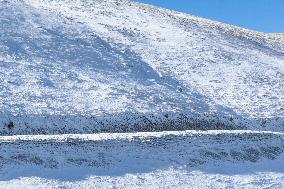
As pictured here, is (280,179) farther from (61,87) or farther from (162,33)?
(162,33)

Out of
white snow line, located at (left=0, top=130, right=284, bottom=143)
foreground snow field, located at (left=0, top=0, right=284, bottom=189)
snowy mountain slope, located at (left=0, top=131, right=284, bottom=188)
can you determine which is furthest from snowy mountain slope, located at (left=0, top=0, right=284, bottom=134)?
snowy mountain slope, located at (left=0, top=131, right=284, bottom=188)

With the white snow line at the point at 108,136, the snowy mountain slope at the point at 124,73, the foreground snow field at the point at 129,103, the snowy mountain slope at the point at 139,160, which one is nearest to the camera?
the snowy mountain slope at the point at 139,160

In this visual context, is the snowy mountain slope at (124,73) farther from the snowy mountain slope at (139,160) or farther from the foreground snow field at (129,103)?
the snowy mountain slope at (139,160)

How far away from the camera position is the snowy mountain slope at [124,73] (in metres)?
25.0

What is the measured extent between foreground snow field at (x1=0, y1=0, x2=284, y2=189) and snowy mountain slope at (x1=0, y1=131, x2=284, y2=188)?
44 mm

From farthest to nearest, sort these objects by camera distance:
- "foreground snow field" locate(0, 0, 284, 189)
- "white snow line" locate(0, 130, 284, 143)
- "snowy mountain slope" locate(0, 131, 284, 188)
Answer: "white snow line" locate(0, 130, 284, 143), "foreground snow field" locate(0, 0, 284, 189), "snowy mountain slope" locate(0, 131, 284, 188)

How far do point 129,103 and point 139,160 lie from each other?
6.90 metres

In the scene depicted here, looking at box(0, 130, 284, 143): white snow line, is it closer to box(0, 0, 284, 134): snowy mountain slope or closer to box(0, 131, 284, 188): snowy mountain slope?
box(0, 131, 284, 188): snowy mountain slope

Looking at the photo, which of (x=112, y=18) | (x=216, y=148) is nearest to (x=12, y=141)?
(x=216, y=148)

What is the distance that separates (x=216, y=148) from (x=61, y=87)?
9.23m

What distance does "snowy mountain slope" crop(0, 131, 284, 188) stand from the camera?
58.9ft

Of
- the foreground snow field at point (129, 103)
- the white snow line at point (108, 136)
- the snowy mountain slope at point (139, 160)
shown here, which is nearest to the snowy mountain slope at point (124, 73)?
the foreground snow field at point (129, 103)

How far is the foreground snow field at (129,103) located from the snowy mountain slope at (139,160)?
44 millimetres

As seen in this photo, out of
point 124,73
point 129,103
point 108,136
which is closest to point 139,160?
point 108,136
